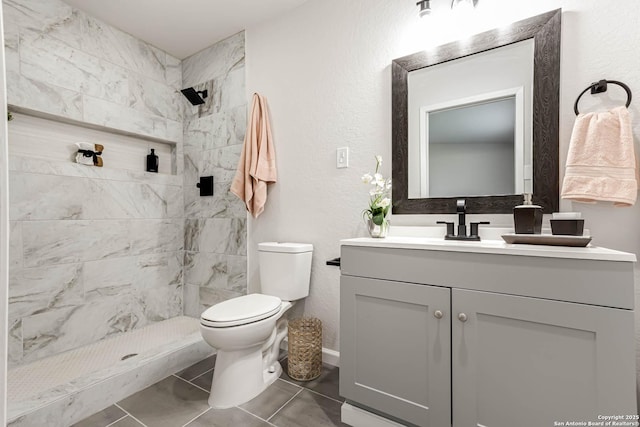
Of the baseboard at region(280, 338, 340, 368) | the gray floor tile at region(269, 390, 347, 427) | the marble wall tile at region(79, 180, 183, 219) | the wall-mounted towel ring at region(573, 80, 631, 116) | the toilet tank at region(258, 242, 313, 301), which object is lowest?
the gray floor tile at region(269, 390, 347, 427)

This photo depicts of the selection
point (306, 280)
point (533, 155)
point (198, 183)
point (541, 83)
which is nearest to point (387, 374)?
point (306, 280)

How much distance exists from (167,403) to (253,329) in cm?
61

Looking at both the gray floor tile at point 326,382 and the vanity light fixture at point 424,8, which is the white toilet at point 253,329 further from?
the vanity light fixture at point 424,8

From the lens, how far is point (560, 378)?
3.17 ft

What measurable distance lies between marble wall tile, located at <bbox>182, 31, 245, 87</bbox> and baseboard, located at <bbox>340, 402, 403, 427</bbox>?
243cm

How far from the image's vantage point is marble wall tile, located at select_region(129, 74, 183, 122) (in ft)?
7.95

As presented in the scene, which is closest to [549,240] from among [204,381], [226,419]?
[226,419]

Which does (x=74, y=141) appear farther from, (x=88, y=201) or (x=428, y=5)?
(x=428, y=5)

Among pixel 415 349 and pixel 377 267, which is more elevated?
pixel 377 267

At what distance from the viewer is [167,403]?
5.14 feet

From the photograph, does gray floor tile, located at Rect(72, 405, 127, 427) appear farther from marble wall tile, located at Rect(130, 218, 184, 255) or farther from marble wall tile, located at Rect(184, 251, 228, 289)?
marble wall tile, located at Rect(130, 218, 184, 255)

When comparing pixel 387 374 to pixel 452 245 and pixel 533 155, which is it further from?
pixel 533 155

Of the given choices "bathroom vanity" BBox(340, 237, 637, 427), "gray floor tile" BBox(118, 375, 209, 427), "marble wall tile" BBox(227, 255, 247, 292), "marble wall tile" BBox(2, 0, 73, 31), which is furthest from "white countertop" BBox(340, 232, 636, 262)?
"marble wall tile" BBox(2, 0, 73, 31)

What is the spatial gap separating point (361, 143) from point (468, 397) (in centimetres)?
135
